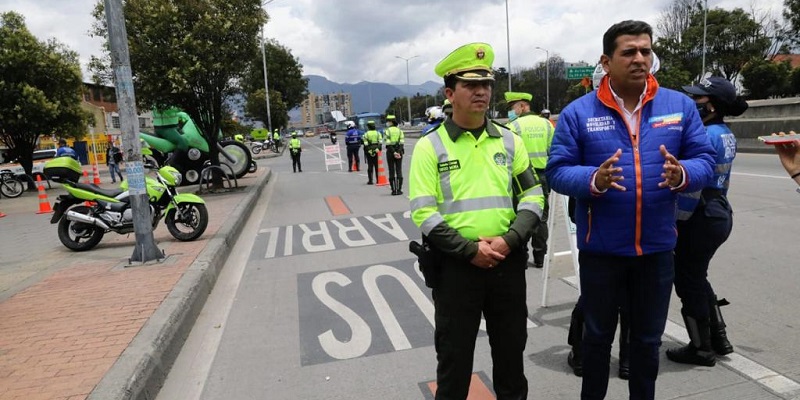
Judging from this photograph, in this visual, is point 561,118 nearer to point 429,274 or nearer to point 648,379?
point 429,274

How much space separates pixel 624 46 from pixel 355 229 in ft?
22.2

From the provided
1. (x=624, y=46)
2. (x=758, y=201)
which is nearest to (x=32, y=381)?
(x=624, y=46)

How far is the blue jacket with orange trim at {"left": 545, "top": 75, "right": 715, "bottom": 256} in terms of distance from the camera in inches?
98.4

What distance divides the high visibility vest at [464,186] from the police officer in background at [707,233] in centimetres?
131

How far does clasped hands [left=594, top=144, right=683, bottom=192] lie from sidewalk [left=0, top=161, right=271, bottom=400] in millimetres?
2990

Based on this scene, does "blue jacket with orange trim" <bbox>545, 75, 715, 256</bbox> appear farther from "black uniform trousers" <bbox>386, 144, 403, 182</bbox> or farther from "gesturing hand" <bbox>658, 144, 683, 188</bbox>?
"black uniform trousers" <bbox>386, 144, 403, 182</bbox>

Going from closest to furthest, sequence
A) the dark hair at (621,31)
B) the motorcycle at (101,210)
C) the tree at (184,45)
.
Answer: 1. the dark hair at (621,31)
2. the motorcycle at (101,210)
3. the tree at (184,45)

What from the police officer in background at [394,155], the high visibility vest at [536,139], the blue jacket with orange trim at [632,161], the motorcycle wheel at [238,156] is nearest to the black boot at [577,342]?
the blue jacket with orange trim at [632,161]

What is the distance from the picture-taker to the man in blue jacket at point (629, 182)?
8.18 ft

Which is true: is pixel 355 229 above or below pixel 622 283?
below

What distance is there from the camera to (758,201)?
348 inches

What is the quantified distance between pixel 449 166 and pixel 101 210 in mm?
7232

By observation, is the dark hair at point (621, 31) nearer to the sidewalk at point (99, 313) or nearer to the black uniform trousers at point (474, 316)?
the black uniform trousers at point (474, 316)

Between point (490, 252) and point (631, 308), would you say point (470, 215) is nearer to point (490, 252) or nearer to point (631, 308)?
point (490, 252)
